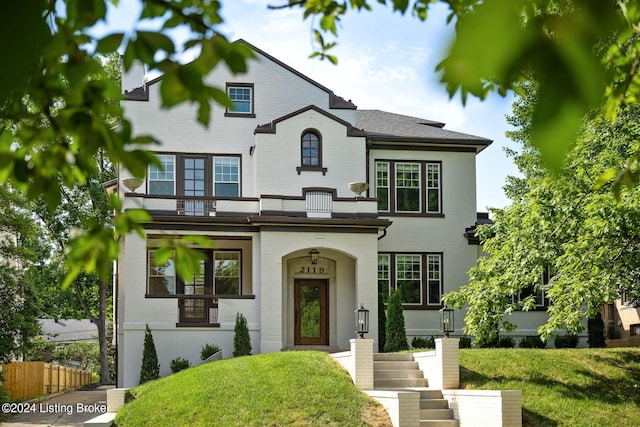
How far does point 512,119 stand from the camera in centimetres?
2673

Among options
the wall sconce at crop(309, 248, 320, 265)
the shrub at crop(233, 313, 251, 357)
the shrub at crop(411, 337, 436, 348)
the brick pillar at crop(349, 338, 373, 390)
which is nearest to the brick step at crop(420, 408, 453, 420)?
the brick pillar at crop(349, 338, 373, 390)

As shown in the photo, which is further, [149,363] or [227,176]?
[227,176]

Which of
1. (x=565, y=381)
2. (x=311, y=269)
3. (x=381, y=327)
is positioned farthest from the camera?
(x=311, y=269)

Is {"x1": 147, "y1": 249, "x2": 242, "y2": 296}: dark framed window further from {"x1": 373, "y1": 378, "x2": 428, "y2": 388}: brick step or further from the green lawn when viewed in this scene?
{"x1": 373, "y1": 378, "x2": 428, "y2": 388}: brick step

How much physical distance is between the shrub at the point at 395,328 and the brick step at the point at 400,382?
474 cm

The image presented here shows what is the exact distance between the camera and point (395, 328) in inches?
941

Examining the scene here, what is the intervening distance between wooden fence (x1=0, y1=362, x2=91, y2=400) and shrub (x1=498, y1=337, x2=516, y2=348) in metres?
15.3

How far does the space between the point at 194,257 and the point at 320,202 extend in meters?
21.4

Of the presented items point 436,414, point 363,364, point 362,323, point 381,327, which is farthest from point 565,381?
point 381,327

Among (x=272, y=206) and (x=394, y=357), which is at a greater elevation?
(x=272, y=206)

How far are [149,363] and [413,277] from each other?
9.41m

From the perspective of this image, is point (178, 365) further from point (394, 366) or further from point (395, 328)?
point (394, 366)

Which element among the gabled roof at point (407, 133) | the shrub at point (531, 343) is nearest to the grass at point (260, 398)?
the shrub at point (531, 343)

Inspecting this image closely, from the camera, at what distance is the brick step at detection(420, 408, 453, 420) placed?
660 inches
